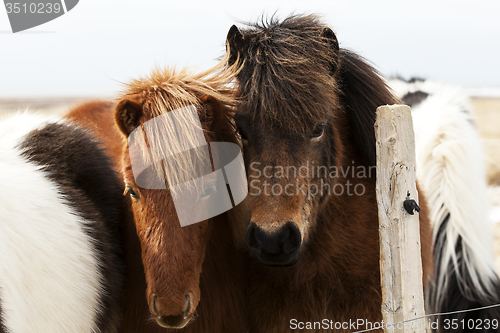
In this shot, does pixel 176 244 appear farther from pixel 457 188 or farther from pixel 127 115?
pixel 457 188

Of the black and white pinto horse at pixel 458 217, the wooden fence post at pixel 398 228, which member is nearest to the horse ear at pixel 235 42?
the wooden fence post at pixel 398 228

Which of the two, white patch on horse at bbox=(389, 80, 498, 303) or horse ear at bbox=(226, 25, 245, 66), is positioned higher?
horse ear at bbox=(226, 25, 245, 66)

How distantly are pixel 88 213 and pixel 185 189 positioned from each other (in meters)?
0.81

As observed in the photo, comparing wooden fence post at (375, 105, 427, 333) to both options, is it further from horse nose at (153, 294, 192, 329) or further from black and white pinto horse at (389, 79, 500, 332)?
black and white pinto horse at (389, 79, 500, 332)

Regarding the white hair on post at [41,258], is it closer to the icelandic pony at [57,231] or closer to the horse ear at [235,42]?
the icelandic pony at [57,231]

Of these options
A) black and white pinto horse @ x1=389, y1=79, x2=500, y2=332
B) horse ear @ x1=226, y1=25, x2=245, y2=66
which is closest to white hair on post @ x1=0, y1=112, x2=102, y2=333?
horse ear @ x1=226, y1=25, x2=245, y2=66

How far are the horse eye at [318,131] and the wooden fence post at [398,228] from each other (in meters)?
0.34

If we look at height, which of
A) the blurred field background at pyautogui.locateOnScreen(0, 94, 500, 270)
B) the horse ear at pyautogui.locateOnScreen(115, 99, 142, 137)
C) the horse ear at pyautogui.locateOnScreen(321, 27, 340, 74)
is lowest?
the blurred field background at pyautogui.locateOnScreen(0, 94, 500, 270)

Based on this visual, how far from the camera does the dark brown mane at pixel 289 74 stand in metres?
2.31

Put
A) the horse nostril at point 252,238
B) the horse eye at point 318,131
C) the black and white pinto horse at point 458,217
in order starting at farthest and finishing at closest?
the black and white pinto horse at point 458,217
the horse eye at point 318,131
the horse nostril at point 252,238

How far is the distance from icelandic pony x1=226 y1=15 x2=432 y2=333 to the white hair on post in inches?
40.1

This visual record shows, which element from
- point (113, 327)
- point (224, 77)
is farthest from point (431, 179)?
point (113, 327)

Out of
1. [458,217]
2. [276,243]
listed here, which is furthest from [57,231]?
[458,217]

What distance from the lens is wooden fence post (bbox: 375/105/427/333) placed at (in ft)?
7.07
